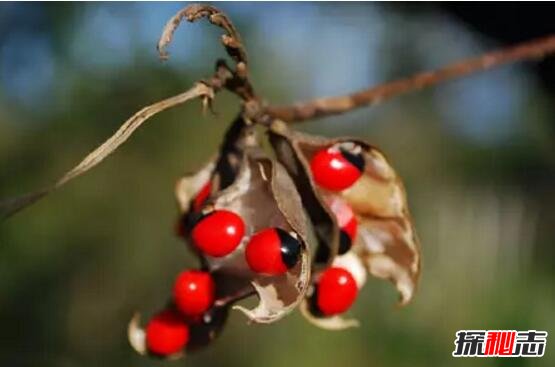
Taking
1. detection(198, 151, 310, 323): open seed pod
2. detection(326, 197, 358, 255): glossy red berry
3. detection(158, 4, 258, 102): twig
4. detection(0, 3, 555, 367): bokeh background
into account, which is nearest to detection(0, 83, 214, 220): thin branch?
detection(158, 4, 258, 102): twig

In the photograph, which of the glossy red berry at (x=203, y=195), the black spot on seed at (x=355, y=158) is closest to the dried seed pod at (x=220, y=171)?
the glossy red berry at (x=203, y=195)

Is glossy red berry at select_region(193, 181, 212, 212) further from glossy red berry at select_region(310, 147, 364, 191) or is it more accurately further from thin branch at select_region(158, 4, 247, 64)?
thin branch at select_region(158, 4, 247, 64)

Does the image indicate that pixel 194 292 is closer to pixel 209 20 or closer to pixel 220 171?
pixel 220 171

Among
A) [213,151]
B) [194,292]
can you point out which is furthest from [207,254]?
[213,151]

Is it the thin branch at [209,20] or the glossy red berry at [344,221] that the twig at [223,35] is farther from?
the glossy red berry at [344,221]

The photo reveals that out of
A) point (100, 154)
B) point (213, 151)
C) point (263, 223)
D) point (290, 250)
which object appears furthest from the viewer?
point (213, 151)

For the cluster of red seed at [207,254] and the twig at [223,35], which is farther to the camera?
the cluster of red seed at [207,254]

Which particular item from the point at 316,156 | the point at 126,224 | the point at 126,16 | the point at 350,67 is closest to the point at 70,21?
the point at 126,16
